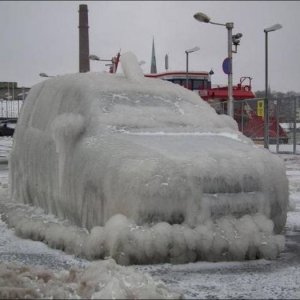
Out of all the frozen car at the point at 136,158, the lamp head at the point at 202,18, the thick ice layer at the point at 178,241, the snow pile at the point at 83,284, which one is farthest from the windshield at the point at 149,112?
the lamp head at the point at 202,18

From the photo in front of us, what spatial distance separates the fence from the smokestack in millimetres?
14676

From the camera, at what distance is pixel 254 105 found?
23812 mm

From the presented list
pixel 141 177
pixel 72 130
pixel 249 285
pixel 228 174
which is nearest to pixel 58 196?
pixel 72 130

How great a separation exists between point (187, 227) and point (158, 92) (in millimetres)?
2147

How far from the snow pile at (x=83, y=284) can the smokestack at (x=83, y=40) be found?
33281 millimetres

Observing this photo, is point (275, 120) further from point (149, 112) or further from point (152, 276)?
point (152, 276)

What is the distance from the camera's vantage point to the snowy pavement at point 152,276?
11.1 ft

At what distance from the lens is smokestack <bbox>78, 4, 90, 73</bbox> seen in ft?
120

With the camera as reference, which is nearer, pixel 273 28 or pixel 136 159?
pixel 136 159

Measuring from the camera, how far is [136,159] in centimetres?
466

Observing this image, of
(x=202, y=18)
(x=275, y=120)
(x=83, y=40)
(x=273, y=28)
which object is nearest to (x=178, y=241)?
(x=202, y=18)

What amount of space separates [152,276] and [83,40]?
33.7 metres

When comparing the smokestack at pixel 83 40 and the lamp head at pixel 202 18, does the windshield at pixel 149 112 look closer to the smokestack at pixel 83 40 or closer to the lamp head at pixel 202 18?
the lamp head at pixel 202 18

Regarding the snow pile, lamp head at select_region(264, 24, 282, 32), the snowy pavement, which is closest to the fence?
lamp head at select_region(264, 24, 282, 32)
